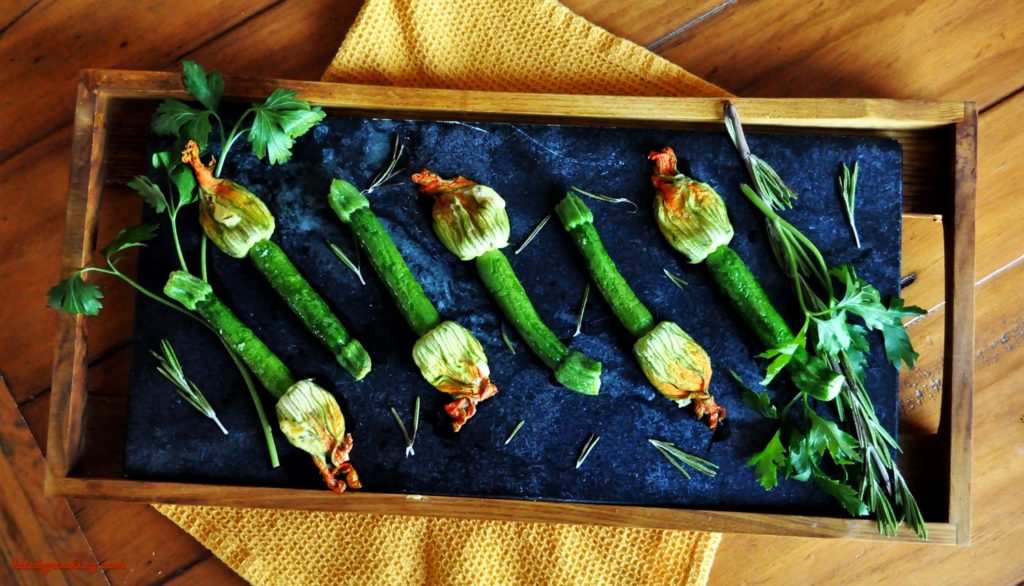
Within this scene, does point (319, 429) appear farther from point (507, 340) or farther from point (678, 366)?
point (678, 366)

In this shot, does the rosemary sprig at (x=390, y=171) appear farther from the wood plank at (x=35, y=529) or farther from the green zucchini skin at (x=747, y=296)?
the wood plank at (x=35, y=529)

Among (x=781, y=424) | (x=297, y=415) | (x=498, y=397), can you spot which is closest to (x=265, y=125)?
(x=297, y=415)

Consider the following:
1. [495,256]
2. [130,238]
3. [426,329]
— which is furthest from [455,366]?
[130,238]

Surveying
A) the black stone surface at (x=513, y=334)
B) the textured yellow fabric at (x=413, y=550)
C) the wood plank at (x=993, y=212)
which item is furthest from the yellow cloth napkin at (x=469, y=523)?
the wood plank at (x=993, y=212)

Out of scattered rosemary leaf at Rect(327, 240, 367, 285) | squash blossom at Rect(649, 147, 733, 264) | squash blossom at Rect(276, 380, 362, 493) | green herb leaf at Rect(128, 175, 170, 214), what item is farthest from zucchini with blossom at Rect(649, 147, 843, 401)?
green herb leaf at Rect(128, 175, 170, 214)

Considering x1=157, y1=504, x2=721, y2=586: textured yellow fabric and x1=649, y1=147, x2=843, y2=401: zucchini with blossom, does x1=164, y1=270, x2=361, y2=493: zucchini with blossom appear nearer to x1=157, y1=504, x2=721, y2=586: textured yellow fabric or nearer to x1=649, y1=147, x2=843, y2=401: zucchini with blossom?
x1=157, y1=504, x2=721, y2=586: textured yellow fabric

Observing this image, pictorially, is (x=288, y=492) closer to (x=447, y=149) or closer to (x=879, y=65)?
(x=447, y=149)
